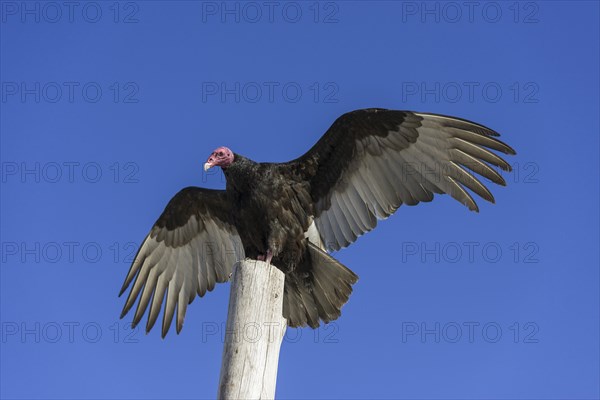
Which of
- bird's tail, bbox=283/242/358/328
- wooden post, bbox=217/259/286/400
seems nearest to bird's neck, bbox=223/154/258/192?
bird's tail, bbox=283/242/358/328

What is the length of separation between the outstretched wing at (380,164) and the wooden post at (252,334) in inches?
62.9

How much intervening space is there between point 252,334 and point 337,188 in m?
2.06

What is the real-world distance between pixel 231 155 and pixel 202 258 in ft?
3.47

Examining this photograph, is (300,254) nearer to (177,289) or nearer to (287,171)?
(287,171)

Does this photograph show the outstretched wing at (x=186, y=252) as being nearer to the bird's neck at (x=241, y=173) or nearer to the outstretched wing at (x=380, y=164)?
the bird's neck at (x=241, y=173)

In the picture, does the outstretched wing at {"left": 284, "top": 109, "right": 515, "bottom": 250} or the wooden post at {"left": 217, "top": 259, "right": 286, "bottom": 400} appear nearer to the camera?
the wooden post at {"left": 217, "top": 259, "right": 286, "bottom": 400}

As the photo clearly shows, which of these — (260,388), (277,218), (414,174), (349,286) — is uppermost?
(414,174)

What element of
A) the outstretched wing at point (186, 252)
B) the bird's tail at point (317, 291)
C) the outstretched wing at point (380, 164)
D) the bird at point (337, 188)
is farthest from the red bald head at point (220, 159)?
the bird's tail at point (317, 291)

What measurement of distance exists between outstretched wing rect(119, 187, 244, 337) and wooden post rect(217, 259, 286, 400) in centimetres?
217

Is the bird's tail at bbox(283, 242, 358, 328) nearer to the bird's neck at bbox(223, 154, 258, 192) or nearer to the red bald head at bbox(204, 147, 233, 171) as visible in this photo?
the bird's neck at bbox(223, 154, 258, 192)

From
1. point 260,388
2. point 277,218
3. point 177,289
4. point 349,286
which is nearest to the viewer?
point 260,388

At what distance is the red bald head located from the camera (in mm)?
5273

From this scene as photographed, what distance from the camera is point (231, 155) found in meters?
5.28

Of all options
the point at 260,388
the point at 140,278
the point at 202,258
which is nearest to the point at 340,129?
the point at 202,258
